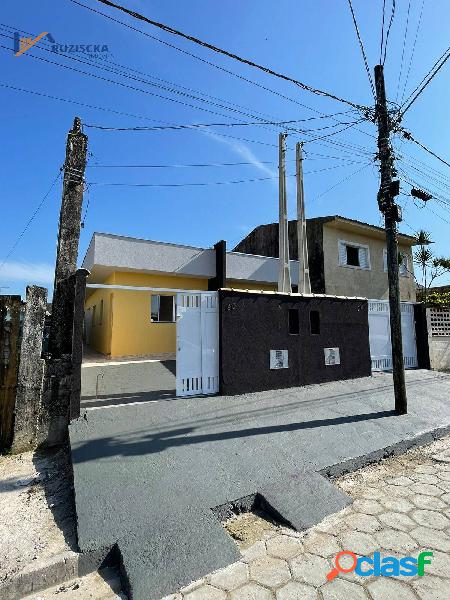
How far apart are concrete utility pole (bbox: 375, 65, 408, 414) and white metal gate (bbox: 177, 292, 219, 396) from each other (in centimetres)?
398

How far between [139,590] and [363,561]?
72.9 inches

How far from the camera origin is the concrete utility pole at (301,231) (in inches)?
430

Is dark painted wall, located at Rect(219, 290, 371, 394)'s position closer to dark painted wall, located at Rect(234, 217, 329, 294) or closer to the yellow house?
the yellow house

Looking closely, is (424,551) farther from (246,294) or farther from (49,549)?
(246,294)

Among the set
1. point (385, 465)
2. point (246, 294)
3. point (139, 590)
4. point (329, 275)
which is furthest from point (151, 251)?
point (139, 590)

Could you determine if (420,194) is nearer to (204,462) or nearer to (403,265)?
(204,462)

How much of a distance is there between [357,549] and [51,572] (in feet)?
8.54

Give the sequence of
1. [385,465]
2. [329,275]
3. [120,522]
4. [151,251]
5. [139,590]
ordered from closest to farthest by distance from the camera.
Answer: [139,590] → [120,522] → [385,465] → [151,251] → [329,275]

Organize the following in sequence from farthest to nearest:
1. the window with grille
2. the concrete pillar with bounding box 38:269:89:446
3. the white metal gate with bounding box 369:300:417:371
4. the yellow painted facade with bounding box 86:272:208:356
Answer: the yellow painted facade with bounding box 86:272:208:356
the white metal gate with bounding box 369:300:417:371
the window with grille
the concrete pillar with bounding box 38:269:89:446

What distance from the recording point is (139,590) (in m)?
2.31

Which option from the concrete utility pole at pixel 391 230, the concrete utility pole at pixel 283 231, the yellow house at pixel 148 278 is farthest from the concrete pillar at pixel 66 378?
the yellow house at pixel 148 278

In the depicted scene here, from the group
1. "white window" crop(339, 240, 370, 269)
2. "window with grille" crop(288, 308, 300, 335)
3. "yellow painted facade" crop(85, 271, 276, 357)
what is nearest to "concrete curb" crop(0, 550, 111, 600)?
"window with grille" crop(288, 308, 300, 335)

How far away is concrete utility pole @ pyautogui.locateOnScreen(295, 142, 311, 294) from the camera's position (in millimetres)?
10914

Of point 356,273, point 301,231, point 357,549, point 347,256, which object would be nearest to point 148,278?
point 301,231
